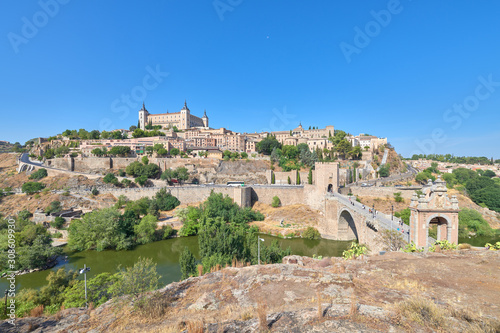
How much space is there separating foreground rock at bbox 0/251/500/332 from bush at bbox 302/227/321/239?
1928 cm

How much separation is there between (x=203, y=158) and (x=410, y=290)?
52402 mm

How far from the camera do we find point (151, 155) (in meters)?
59.1

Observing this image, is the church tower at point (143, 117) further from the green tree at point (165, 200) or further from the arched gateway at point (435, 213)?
the arched gateway at point (435, 213)

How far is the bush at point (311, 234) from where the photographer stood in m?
26.4

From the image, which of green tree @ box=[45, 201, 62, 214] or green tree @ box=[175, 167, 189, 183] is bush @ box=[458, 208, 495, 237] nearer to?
green tree @ box=[175, 167, 189, 183]

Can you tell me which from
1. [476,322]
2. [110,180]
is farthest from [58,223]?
[476,322]

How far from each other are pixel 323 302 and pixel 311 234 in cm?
2295

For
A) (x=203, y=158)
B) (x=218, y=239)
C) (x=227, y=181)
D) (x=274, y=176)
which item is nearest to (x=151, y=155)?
(x=203, y=158)

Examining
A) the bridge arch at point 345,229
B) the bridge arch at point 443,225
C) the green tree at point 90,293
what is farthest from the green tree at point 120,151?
the bridge arch at point 443,225

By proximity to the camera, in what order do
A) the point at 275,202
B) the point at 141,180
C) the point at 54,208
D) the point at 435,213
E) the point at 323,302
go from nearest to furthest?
1. the point at 323,302
2. the point at 435,213
3. the point at 54,208
4. the point at 275,202
5. the point at 141,180

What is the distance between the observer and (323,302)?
15.5 ft

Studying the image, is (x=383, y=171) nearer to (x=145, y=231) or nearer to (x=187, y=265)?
(x=145, y=231)

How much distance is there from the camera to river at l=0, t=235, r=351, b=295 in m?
18.0

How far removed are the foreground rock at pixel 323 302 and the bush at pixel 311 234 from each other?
19.3 m
